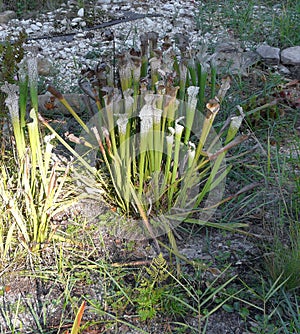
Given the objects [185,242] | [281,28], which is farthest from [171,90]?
[281,28]

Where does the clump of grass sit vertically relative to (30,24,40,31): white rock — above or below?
above

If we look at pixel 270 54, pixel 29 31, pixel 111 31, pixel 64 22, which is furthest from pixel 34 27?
pixel 270 54

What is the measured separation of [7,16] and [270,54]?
262cm

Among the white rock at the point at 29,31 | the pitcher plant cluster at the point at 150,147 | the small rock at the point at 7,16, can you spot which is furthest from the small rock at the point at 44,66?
the pitcher plant cluster at the point at 150,147

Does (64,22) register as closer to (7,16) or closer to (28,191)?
(7,16)

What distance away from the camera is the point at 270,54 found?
3494mm

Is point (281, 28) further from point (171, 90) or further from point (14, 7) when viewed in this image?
point (14, 7)

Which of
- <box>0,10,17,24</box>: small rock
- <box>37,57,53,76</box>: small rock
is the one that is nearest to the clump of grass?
<box>37,57,53,76</box>: small rock

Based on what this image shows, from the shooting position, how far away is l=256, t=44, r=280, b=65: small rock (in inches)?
137

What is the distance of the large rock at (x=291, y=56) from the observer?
3.42m

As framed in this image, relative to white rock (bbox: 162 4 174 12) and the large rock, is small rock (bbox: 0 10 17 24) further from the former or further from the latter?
the large rock

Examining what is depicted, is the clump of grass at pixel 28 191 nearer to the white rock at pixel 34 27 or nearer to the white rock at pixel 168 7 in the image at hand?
the white rock at pixel 34 27

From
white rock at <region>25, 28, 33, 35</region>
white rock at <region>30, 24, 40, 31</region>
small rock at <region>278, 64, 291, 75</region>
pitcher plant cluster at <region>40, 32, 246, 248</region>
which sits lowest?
small rock at <region>278, 64, 291, 75</region>

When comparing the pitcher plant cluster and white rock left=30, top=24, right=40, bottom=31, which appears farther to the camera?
white rock left=30, top=24, right=40, bottom=31
